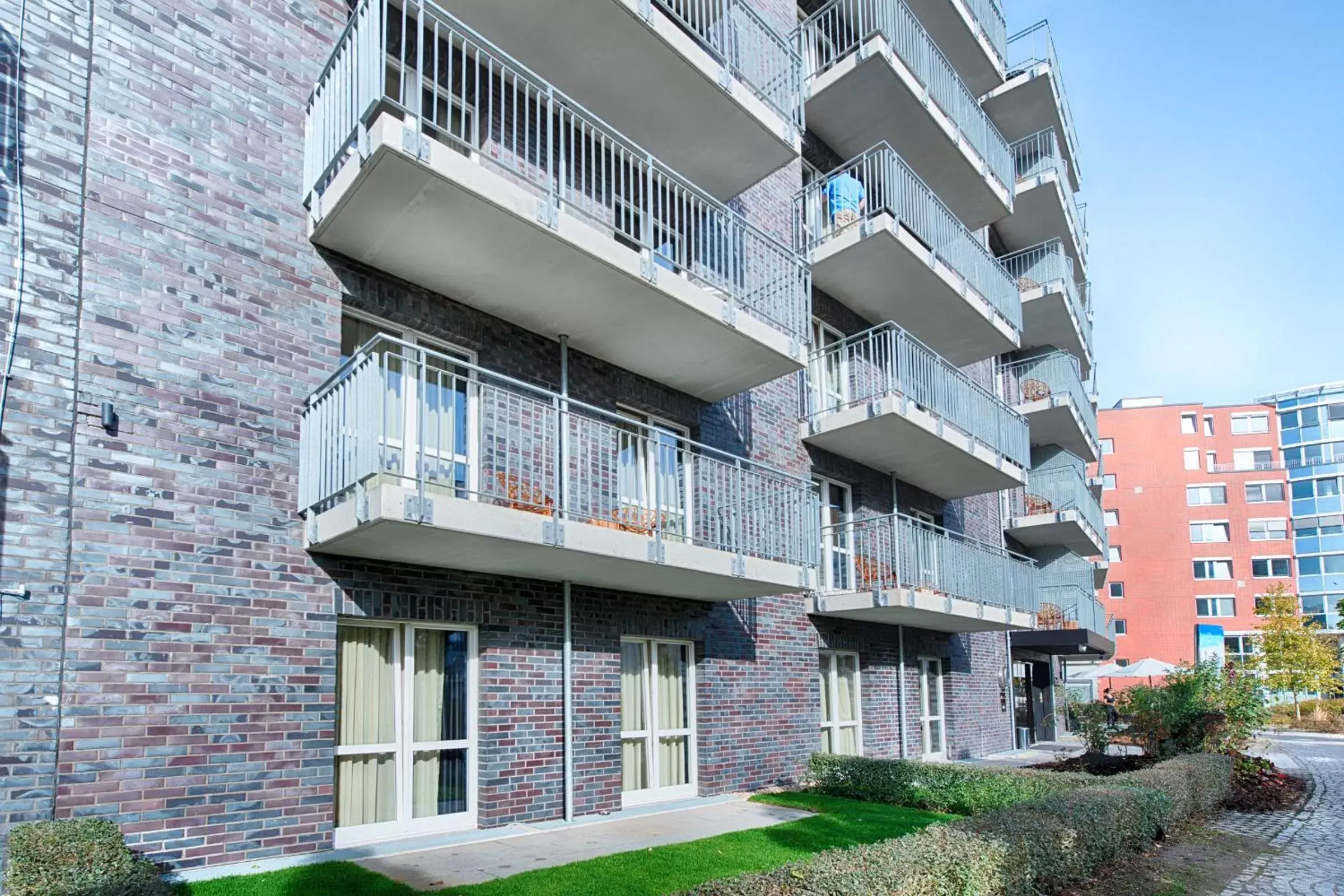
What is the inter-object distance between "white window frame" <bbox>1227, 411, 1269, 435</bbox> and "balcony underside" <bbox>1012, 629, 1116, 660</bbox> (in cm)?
4997

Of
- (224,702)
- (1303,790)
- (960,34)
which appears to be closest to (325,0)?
(224,702)

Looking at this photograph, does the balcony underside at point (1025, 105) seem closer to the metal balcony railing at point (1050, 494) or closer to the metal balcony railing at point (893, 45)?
the metal balcony railing at point (893, 45)

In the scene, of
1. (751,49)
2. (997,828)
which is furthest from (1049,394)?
(997,828)

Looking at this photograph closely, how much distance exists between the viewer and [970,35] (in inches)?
817

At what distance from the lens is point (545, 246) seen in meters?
9.33

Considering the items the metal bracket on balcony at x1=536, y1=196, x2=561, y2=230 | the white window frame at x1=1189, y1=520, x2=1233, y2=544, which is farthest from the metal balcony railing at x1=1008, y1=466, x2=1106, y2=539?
the white window frame at x1=1189, y1=520, x2=1233, y2=544

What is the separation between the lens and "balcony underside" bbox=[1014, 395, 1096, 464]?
25.0 metres

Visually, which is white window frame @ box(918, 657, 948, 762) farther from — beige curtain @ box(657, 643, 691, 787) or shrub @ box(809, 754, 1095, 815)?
beige curtain @ box(657, 643, 691, 787)

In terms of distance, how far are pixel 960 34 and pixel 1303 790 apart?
15.8m

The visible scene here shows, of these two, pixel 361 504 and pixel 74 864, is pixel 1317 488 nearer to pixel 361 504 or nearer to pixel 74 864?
pixel 361 504

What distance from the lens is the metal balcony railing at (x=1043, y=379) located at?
25.5m

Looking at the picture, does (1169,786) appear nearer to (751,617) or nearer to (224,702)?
(751,617)

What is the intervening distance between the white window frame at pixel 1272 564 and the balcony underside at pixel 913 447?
5241 cm

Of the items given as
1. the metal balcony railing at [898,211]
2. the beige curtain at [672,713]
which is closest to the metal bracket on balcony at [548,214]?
the beige curtain at [672,713]
